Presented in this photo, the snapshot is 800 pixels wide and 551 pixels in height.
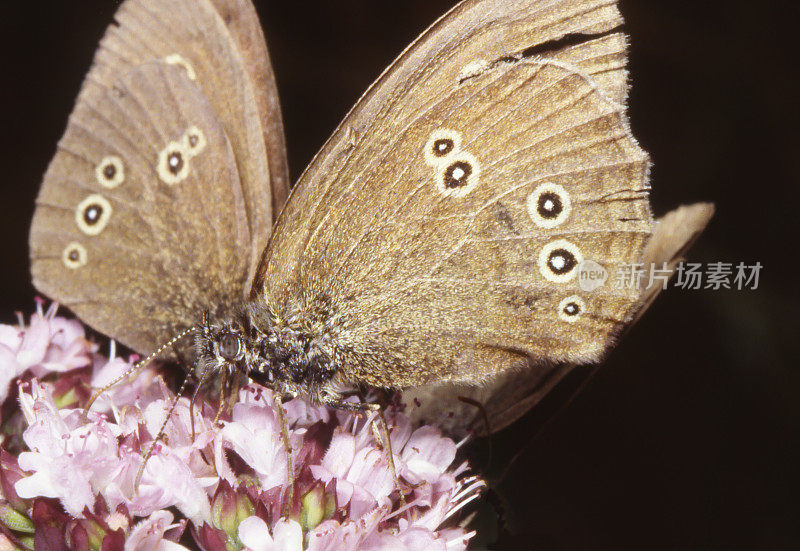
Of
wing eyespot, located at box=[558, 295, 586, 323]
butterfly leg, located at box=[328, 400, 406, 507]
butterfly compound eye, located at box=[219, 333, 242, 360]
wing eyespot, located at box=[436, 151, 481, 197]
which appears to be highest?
wing eyespot, located at box=[436, 151, 481, 197]

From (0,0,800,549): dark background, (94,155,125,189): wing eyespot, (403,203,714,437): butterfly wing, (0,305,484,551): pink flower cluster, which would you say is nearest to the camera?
(0,305,484,551): pink flower cluster

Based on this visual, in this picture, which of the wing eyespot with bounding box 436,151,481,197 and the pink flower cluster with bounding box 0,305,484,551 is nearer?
the pink flower cluster with bounding box 0,305,484,551

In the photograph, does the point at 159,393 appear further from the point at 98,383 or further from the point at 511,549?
the point at 511,549

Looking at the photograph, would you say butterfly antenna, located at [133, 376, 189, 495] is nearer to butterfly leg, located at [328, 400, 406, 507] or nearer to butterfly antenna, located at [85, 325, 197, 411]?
butterfly antenna, located at [85, 325, 197, 411]

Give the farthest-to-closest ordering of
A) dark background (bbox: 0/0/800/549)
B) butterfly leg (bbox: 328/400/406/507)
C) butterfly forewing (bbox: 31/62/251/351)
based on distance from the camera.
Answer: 1. dark background (bbox: 0/0/800/549)
2. butterfly forewing (bbox: 31/62/251/351)
3. butterfly leg (bbox: 328/400/406/507)

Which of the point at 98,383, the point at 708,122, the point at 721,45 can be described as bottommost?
the point at 98,383

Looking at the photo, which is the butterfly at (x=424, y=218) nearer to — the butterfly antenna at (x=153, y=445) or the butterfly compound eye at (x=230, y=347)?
the butterfly compound eye at (x=230, y=347)

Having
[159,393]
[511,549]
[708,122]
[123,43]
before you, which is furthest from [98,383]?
[708,122]

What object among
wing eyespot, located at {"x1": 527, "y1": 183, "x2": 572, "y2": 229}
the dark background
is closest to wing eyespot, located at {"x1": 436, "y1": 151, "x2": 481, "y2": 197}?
wing eyespot, located at {"x1": 527, "y1": 183, "x2": 572, "y2": 229}
